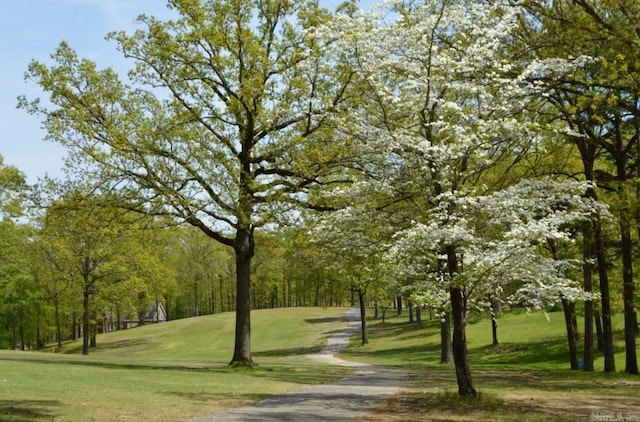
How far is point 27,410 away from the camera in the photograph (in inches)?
420

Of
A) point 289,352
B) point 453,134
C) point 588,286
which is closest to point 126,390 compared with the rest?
point 453,134

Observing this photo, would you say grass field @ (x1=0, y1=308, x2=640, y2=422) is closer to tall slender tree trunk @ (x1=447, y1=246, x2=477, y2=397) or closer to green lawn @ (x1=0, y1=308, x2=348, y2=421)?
green lawn @ (x1=0, y1=308, x2=348, y2=421)

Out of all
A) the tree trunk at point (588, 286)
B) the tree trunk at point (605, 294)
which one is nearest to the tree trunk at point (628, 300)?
the tree trunk at point (605, 294)

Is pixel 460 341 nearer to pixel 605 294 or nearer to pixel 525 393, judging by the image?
pixel 525 393

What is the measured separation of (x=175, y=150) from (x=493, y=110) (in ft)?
45.7

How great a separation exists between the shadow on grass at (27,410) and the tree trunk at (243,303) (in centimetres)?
1332

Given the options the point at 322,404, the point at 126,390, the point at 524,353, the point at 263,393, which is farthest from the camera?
the point at 524,353

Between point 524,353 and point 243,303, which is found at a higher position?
point 243,303

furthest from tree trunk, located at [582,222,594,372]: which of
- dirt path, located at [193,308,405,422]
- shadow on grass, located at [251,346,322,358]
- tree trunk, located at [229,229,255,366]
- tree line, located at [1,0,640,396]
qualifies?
shadow on grass, located at [251,346,322,358]

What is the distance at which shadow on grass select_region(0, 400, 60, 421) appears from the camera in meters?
9.91

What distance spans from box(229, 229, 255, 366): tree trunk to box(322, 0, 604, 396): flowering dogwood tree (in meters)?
11.5

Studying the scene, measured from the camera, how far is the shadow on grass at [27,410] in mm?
9914

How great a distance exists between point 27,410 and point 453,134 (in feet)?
34.2

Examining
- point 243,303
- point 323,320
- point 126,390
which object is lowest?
point 323,320
